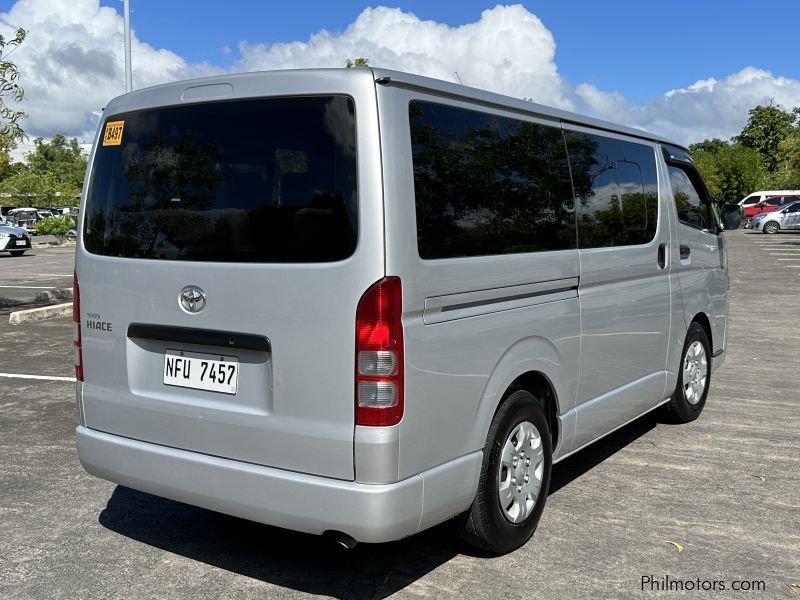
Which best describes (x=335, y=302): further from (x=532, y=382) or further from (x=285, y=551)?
(x=285, y=551)

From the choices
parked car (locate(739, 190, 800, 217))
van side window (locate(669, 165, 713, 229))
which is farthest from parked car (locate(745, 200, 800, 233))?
van side window (locate(669, 165, 713, 229))

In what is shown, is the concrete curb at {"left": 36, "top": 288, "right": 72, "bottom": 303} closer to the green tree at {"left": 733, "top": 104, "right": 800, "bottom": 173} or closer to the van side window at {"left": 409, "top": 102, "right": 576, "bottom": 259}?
the van side window at {"left": 409, "top": 102, "right": 576, "bottom": 259}

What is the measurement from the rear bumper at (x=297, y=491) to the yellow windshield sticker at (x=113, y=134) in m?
1.36

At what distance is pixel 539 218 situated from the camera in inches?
161

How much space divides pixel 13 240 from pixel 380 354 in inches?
1096

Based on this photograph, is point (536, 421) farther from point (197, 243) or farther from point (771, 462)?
point (771, 462)

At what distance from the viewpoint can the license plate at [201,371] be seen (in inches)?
137

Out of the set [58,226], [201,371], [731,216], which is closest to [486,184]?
[201,371]

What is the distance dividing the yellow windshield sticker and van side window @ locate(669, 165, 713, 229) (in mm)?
3782

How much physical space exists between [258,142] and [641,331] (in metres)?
2.90

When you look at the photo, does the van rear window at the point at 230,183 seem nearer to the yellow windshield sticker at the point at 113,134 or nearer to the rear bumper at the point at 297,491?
the yellow windshield sticker at the point at 113,134

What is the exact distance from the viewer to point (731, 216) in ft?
22.2

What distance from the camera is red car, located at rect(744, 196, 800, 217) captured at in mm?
48025

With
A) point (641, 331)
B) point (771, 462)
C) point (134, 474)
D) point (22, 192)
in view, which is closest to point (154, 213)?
point (134, 474)
